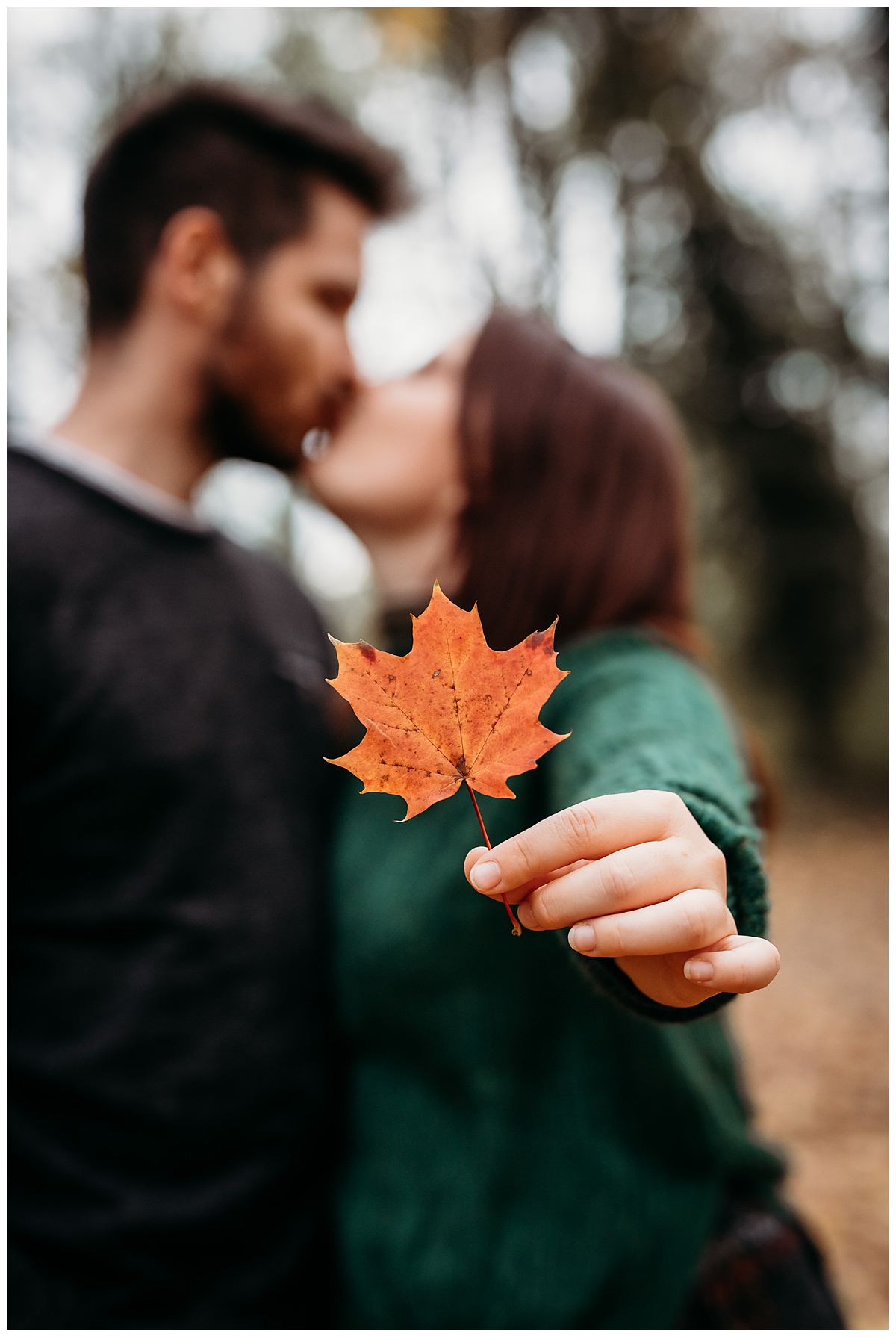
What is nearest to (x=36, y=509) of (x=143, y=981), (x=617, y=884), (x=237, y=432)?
(x=237, y=432)

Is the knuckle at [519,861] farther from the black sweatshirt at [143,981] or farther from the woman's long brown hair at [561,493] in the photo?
the black sweatshirt at [143,981]

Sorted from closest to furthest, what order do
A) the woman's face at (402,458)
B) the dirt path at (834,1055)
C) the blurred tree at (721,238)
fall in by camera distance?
the woman's face at (402,458), the dirt path at (834,1055), the blurred tree at (721,238)

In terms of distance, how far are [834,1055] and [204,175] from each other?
487cm

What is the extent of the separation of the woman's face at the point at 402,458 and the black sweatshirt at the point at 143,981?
1.39 feet

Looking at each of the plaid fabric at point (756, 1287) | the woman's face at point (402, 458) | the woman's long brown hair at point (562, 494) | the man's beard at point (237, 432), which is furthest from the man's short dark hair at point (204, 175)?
the plaid fabric at point (756, 1287)

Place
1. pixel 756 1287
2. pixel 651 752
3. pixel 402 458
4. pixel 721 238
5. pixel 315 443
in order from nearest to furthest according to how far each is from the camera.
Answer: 1. pixel 651 752
2. pixel 756 1287
3. pixel 402 458
4. pixel 315 443
5. pixel 721 238

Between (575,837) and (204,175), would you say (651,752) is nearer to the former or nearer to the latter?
(575,837)

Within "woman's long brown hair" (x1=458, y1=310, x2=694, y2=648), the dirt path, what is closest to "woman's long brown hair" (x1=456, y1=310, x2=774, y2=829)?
"woman's long brown hair" (x1=458, y1=310, x2=694, y2=648)

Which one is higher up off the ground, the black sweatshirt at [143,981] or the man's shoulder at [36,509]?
the man's shoulder at [36,509]

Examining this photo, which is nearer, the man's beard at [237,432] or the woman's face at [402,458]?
the woman's face at [402,458]

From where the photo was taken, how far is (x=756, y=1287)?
1176 mm

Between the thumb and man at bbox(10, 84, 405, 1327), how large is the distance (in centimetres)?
104

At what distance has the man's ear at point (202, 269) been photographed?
1.66m

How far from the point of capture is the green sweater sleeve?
0.68m
